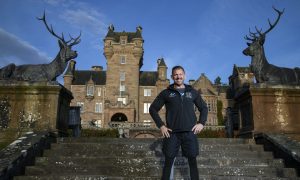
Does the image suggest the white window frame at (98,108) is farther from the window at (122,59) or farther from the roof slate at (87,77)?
the window at (122,59)

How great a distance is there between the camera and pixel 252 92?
28.2 feet

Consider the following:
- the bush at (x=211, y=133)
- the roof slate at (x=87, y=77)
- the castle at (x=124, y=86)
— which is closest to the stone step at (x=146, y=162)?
the bush at (x=211, y=133)

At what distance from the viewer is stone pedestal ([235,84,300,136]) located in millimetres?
8438

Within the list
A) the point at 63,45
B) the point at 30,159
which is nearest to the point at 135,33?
the point at 63,45

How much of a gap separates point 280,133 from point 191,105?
4.71 m

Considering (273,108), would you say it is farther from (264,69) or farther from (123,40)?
(123,40)

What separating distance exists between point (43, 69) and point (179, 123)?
6117mm

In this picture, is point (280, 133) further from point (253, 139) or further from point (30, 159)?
point (30, 159)

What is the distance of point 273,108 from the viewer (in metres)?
8.56

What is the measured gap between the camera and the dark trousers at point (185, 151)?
4.59 m

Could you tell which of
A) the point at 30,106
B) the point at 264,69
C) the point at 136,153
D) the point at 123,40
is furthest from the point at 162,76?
the point at 136,153

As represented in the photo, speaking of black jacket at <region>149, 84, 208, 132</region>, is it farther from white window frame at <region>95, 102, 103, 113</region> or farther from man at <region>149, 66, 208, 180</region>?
white window frame at <region>95, 102, 103, 113</region>

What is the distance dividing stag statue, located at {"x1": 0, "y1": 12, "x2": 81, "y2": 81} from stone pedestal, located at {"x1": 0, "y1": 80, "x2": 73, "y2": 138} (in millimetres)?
444

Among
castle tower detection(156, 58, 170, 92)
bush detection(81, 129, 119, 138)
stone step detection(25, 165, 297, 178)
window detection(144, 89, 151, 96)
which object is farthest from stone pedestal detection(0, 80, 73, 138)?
castle tower detection(156, 58, 170, 92)
